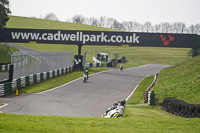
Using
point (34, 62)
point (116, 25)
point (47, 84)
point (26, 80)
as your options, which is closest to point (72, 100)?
point (26, 80)

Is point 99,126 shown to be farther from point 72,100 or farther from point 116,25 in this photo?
point 116,25

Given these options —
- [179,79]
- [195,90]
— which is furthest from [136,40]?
[195,90]

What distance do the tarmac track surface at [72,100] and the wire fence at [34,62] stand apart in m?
2.80

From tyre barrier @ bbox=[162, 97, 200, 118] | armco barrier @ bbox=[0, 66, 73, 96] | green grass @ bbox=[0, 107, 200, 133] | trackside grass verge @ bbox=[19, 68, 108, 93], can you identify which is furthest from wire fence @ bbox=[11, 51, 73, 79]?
green grass @ bbox=[0, 107, 200, 133]

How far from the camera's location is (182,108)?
1614 centimetres

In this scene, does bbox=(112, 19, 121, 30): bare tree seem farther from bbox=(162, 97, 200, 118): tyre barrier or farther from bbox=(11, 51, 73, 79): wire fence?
bbox=(162, 97, 200, 118): tyre barrier

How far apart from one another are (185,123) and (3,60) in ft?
132

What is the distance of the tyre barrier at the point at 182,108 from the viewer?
606 inches

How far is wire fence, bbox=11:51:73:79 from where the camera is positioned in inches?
1021

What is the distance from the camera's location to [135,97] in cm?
2392

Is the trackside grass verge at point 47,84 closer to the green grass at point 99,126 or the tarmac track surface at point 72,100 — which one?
the tarmac track surface at point 72,100

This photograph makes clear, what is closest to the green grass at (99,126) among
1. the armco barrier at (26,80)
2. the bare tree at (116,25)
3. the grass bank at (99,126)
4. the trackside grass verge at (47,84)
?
the grass bank at (99,126)

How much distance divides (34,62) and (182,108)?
16.5m

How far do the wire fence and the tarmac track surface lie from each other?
2.80 m
